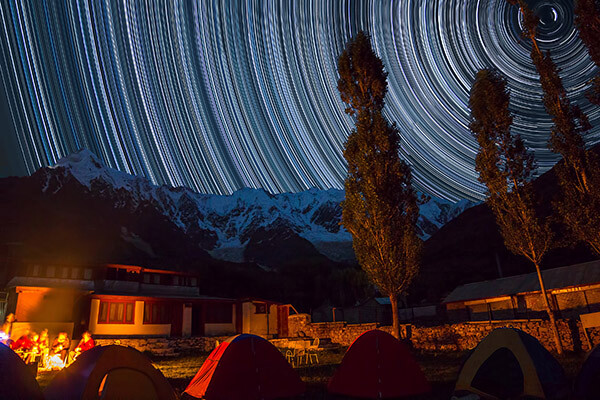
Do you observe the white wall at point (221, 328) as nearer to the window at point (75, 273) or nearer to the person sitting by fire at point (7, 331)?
the window at point (75, 273)

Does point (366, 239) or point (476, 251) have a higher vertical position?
point (476, 251)

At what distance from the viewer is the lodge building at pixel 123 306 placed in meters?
26.9

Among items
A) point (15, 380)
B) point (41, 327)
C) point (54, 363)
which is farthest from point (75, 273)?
point (15, 380)

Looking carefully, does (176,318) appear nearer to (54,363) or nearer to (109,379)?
(54,363)

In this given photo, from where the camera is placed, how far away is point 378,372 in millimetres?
10164

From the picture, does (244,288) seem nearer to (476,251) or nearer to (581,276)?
(476,251)

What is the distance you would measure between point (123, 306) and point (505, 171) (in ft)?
90.0

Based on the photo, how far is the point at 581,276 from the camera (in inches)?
1055

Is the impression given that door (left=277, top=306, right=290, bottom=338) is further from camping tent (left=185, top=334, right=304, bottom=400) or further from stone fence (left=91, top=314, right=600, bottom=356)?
camping tent (left=185, top=334, right=304, bottom=400)

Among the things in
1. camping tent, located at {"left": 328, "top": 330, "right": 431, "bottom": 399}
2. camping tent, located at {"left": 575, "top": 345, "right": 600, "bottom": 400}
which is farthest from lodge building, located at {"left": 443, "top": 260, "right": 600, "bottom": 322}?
camping tent, located at {"left": 575, "top": 345, "right": 600, "bottom": 400}

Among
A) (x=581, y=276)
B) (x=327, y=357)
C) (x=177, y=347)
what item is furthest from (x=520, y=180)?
(x=177, y=347)

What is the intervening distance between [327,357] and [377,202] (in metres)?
9.13

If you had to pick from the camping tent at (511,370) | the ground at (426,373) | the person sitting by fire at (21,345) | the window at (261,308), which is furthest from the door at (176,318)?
the camping tent at (511,370)

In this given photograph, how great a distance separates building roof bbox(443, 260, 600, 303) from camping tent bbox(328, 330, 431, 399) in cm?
2262
